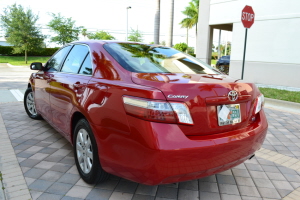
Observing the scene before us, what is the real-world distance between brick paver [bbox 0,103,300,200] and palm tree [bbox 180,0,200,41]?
46961mm

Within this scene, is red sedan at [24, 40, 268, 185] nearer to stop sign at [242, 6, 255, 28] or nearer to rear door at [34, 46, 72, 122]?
rear door at [34, 46, 72, 122]

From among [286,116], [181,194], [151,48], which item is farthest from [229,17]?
[181,194]

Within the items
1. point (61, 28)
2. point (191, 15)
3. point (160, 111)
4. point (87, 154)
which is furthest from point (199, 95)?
point (191, 15)

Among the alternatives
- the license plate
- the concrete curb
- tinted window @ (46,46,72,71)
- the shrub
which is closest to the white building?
the concrete curb

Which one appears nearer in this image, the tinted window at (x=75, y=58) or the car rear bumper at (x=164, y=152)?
the car rear bumper at (x=164, y=152)

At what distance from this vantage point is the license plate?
88.0 inches

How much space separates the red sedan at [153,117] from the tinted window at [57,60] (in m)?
0.81

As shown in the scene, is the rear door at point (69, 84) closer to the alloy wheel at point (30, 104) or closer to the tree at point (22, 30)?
the alloy wheel at point (30, 104)

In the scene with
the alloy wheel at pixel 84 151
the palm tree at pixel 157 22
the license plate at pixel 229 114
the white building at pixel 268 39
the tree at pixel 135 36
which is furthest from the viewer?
the tree at pixel 135 36

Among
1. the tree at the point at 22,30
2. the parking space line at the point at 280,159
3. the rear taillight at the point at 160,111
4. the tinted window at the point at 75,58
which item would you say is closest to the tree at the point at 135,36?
the tree at the point at 22,30

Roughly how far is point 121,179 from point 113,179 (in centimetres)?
9

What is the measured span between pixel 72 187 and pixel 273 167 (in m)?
2.57

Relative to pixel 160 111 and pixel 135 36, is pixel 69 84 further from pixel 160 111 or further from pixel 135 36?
pixel 135 36

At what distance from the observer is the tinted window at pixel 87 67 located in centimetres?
283
